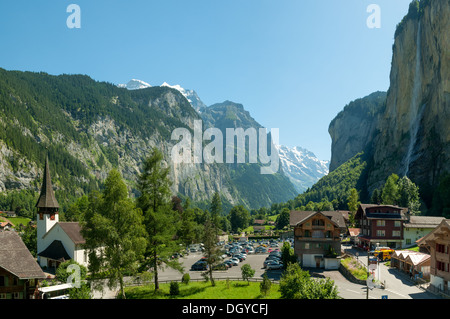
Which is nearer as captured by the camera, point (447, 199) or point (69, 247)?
point (69, 247)

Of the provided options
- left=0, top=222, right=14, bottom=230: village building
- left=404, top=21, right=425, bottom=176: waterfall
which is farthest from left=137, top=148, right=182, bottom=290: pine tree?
left=404, top=21, right=425, bottom=176: waterfall

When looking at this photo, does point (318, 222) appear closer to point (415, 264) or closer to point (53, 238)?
point (415, 264)

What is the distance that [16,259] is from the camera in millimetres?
33281

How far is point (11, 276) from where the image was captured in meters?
32.8

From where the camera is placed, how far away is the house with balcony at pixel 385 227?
74812 mm

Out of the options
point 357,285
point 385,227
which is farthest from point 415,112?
point 357,285

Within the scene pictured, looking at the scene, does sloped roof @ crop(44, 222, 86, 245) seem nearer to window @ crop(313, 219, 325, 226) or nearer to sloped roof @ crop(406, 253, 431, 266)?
window @ crop(313, 219, 325, 226)

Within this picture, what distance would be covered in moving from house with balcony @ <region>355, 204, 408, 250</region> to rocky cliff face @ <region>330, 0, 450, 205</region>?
46.1 m

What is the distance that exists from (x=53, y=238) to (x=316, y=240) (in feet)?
170

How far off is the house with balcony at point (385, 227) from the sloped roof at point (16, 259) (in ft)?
222
